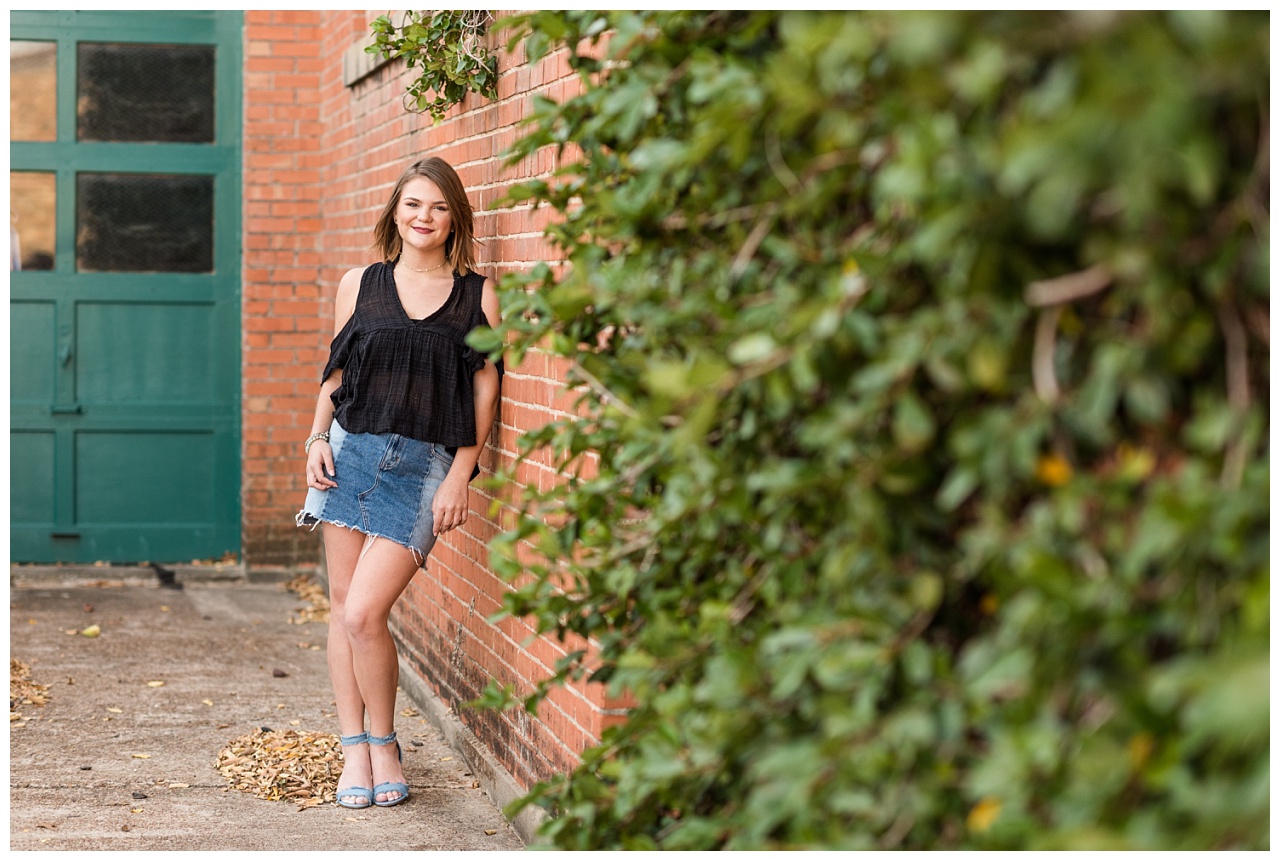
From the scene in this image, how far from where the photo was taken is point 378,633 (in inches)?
166

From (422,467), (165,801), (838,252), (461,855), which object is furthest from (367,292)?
(838,252)

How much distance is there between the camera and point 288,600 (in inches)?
290

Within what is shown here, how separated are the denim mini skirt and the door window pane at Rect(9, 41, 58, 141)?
4356 mm

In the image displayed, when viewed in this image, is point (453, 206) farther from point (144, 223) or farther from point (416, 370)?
point (144, 223)

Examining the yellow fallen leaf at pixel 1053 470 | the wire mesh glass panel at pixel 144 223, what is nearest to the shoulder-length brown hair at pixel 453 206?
the yellow fallen leaf at pixel 1053 470

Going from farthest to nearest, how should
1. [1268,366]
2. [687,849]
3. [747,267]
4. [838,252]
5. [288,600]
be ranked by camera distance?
[288,600] < [687,849] < [747,267] < [838,252] < [1268,366]

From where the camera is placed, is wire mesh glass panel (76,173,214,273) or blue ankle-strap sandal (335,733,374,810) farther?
wire mesh glass panel (76,173,214,273)

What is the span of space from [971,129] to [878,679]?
642mm

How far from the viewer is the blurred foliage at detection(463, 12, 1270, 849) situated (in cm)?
135

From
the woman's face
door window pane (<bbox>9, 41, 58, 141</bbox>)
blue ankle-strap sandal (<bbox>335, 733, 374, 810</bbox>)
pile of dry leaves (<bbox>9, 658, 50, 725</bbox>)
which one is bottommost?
pile of dry leaves (<bbox>9, 658, 50, 725</bbox>)

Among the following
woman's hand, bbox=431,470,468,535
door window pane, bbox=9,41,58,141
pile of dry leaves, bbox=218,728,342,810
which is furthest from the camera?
door window pane, bbox=9,41,58,141

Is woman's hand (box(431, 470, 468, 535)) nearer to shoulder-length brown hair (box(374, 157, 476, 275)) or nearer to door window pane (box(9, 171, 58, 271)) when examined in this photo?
shoulder-length brown hair (box(374, 157, 476, 275))

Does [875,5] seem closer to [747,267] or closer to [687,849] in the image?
[747,267]

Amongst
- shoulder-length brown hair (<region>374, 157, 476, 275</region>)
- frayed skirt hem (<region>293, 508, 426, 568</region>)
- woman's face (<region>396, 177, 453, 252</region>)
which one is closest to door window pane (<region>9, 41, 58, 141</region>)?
shoulder-length brown hair (<region>374, 157, 476, 275</region>)
